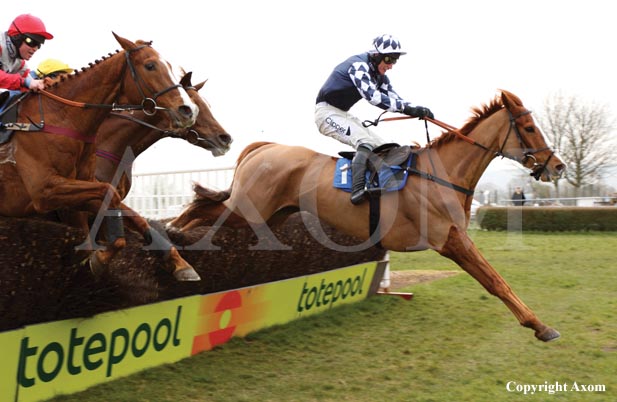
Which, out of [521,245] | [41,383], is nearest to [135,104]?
[41,383]

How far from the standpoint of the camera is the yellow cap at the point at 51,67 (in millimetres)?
5895

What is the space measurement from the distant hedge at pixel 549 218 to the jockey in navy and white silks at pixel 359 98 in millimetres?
13529

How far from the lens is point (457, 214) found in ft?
19.0

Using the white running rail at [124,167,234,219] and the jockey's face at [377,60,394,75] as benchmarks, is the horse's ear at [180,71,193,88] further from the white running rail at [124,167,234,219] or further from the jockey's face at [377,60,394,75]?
the white running rail at [124,167,234,219]

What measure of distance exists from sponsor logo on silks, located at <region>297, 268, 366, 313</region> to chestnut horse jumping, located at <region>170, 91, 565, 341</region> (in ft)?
3.09

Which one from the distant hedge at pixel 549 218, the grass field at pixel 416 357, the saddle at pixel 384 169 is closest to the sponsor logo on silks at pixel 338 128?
the saddle at pixel 384 169

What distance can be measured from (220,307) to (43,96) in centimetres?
222

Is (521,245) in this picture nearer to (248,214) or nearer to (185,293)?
(248,214)

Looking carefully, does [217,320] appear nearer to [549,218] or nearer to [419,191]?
[419,191]

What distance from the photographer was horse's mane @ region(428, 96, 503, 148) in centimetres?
613

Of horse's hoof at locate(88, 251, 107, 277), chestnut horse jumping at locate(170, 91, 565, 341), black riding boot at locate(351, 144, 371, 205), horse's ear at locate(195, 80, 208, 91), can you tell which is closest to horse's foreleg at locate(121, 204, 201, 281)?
horse's hoof at locate(88, 251, 107, 277)

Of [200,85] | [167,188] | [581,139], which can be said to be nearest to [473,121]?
[200,85]

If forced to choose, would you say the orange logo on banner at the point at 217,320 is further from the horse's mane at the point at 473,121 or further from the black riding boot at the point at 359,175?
the horse's mane at the point at 473,121

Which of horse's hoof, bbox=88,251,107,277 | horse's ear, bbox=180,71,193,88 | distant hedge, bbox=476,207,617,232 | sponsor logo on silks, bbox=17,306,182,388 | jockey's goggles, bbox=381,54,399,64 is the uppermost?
jockey's goggles, bbox=381,54,399,64
